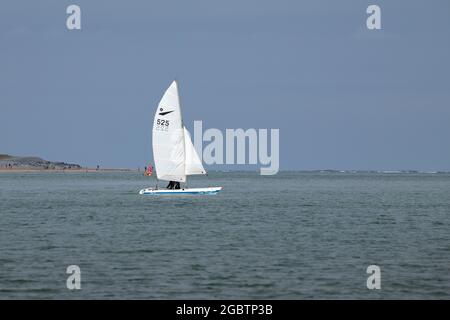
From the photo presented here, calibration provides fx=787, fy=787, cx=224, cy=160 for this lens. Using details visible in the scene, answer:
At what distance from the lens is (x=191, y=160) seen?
Answer: 92312 mm

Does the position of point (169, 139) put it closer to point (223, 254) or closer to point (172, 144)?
point (172, 144)

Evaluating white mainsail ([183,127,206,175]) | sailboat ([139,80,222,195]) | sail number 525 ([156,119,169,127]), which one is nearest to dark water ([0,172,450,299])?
sailboat ([139,80,222,195])

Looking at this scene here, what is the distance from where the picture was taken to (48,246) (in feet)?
154

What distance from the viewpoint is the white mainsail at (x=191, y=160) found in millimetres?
91988

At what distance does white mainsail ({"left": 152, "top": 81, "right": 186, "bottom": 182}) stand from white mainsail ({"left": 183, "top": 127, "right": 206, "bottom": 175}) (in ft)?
2.12

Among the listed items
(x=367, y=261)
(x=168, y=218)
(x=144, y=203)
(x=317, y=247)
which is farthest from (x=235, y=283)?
(x=144, y=203)

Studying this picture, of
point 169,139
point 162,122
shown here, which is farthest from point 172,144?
point 162,122

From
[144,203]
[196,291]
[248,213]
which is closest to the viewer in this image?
[196,291]

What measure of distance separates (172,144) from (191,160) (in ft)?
10.8

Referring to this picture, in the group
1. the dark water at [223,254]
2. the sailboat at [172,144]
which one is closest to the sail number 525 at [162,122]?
the sailboat at [172,144]

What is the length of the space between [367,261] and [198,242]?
12.6 metres

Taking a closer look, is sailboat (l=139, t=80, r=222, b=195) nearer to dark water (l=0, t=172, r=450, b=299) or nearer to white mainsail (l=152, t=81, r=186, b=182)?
white mainsail (l=152, t=81, r=186, b=182)

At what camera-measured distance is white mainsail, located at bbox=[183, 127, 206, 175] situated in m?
92.0
